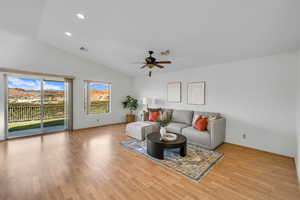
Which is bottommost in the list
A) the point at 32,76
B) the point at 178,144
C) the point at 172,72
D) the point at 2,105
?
the point at 178,144

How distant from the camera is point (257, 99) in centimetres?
332

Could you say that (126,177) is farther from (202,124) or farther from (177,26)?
(177,26)

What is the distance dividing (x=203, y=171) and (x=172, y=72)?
12.7 ft

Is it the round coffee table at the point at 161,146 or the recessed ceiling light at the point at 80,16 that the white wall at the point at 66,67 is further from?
the round coffee table at the point at 161,146

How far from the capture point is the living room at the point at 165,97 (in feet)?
6.54

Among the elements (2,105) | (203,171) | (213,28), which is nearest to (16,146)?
(2,105)

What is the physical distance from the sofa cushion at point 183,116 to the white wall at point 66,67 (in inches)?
124

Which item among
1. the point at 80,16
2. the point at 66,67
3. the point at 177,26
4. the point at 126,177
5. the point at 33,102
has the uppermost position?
the point at 80,16

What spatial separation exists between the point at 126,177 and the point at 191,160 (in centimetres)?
142

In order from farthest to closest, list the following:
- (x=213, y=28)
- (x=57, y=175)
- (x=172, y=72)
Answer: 1. (x=172, y=72)
2. (x=213, y=28)
3. (x=57, y=175)

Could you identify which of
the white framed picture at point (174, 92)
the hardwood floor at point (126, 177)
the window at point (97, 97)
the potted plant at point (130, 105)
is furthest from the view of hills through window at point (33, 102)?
the white framed picture at point (174, 92)

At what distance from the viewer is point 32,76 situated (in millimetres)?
4348

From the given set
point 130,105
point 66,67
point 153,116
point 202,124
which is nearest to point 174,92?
point 153,116

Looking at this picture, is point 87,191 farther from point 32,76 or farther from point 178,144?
point 32,76
